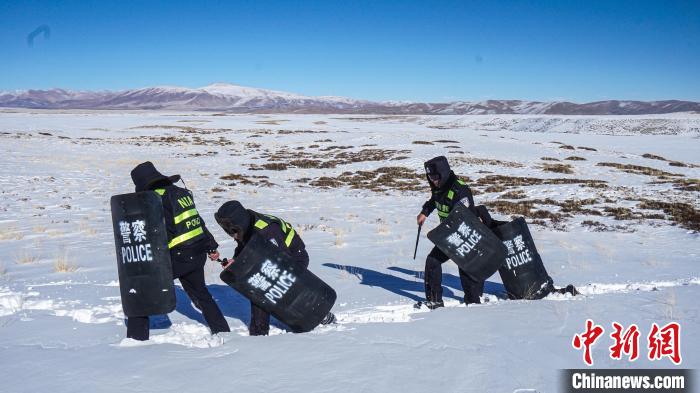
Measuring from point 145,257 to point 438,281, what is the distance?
10.8 feet

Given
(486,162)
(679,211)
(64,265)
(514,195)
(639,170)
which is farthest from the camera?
(486,162)

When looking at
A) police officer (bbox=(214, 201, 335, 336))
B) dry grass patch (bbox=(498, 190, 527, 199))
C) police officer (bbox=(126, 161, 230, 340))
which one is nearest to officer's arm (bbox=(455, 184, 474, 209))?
police officer (bbox=(214, 201, 335, 336))

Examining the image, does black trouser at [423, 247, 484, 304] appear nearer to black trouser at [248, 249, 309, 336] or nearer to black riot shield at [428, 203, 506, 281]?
black riot shield at [428, 203, 506, 281]

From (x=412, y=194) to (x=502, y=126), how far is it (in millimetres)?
78363

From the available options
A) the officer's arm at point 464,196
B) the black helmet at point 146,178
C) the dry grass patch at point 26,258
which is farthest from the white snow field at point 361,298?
the black helmet at point 146,178

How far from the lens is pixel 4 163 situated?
24750 mm

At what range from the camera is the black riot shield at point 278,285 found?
15.1ft

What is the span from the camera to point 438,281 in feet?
19.6

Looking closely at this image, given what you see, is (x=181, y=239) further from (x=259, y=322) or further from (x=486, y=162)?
(x=486, y=162)

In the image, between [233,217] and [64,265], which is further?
[64,265]

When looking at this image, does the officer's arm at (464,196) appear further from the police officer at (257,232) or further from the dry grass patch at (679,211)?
the dry grass patch at (679,211)

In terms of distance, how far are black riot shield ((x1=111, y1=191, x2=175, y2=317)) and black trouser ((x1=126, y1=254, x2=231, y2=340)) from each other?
0.15 m

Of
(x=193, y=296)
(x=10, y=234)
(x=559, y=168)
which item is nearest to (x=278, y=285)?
(x=193, y=296)

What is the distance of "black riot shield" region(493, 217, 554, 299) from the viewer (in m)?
6.19
